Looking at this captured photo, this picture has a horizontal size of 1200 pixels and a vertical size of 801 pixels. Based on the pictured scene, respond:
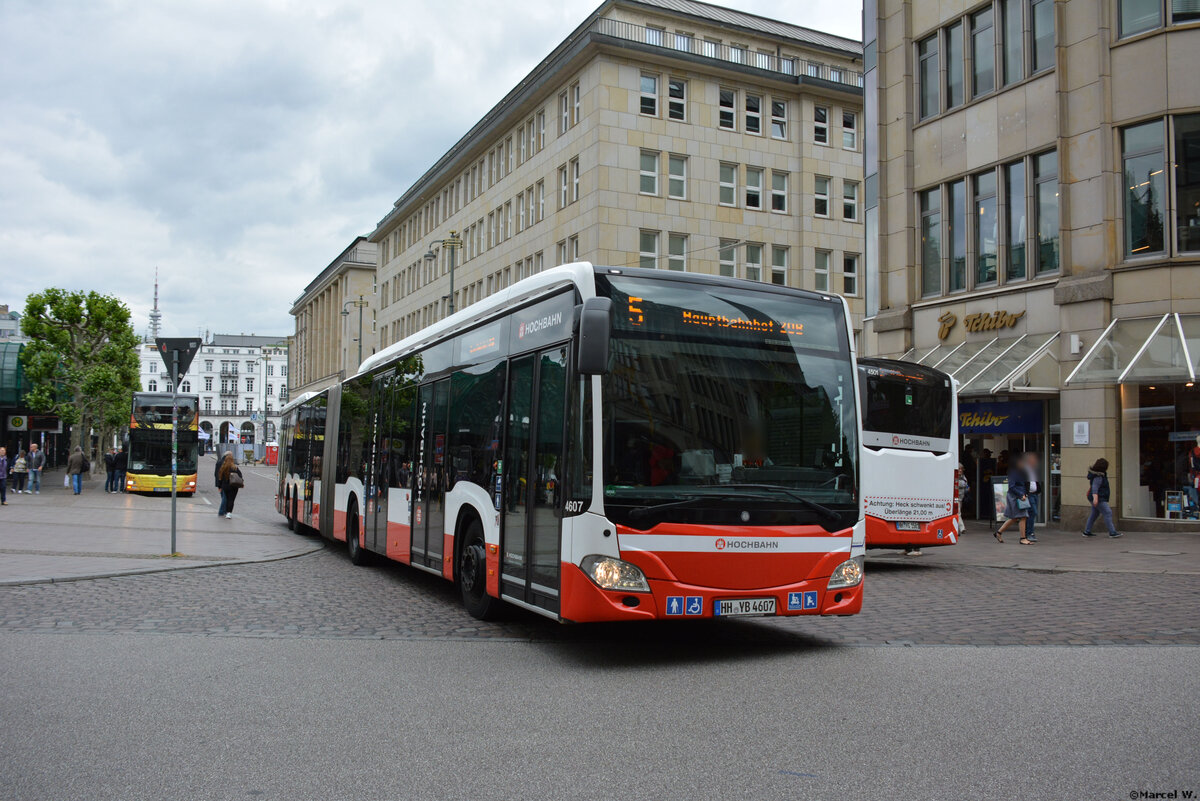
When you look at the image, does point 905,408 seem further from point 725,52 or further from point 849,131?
point 849,131

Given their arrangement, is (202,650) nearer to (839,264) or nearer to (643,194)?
(643,194)

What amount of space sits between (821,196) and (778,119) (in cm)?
428

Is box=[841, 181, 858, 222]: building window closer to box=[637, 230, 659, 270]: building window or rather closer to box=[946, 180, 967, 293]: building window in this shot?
box=[637, 230, 659, 270]: building window

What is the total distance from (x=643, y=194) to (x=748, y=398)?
41.5 metres

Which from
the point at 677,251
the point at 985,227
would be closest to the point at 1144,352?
A: the point at 985,227

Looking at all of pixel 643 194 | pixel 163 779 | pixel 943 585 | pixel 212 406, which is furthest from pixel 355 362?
pixel 163 779

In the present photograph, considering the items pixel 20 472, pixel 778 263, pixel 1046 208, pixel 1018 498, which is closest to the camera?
pixel 1018 498

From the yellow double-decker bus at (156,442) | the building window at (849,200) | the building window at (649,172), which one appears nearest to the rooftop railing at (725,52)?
the building window at (649,172)

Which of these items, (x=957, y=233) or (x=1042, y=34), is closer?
(x=1042, y=34)

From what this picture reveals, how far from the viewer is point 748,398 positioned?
27.1ft

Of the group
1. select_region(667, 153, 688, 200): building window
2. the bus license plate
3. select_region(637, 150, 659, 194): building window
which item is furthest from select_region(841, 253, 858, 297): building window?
the bus license plate

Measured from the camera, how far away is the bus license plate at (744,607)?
26.3 ft

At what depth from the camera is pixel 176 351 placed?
678 inches

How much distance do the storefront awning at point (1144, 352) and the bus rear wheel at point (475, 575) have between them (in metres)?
16.2
